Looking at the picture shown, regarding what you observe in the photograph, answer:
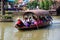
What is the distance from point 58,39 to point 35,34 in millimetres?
1829

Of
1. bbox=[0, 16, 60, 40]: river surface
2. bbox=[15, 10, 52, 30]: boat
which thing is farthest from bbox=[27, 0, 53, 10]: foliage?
bbox=[0, 16, 60, 40]: river surface

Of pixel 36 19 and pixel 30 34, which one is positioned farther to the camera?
pixel 36 19

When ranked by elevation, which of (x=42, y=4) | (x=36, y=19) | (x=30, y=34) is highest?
(x=42, y=4)

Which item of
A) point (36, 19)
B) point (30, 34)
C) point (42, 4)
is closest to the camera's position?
point (30, 34)

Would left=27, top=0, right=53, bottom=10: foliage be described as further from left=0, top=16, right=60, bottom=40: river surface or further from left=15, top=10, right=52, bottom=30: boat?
left=0, top=16, right=60, bottom=40: river surface

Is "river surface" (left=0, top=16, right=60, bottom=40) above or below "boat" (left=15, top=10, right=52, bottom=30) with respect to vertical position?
below

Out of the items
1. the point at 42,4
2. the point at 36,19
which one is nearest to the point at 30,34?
the point at 36,19

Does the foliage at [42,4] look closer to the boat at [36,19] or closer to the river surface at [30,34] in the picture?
the boat at [36,19]

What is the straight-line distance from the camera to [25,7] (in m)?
26.7

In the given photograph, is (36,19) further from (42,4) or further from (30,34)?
(42,4)

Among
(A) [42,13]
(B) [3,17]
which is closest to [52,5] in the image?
(B) [3,17]

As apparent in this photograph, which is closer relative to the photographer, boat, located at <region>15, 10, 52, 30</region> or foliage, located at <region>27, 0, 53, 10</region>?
boat, located at <region>15, 10, 52, 30</region>

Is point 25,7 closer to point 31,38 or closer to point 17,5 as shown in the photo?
point 17,5

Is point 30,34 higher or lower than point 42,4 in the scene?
lower
